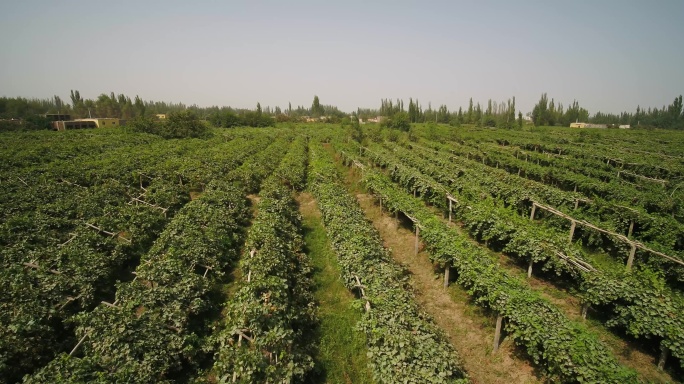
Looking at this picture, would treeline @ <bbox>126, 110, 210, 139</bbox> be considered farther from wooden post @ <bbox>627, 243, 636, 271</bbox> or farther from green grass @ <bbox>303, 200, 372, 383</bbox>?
wooden post @ <bbox>627, 243, 636, 271</bbox>

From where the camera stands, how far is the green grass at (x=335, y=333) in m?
8.88

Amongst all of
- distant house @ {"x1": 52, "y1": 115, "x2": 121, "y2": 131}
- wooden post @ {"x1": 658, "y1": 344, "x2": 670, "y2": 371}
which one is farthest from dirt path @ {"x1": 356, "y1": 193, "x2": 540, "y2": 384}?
distant house @ {"x1": 52, "y1": 115, "x2": 121, "y2": 131}

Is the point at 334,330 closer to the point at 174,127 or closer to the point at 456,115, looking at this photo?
the point at 174,127

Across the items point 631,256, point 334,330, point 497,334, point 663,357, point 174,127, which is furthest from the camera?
point 174,127

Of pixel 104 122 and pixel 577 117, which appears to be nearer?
pixel 104 122

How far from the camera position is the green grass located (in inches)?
349

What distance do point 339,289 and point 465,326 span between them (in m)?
4.87

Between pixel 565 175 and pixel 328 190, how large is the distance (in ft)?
57.5

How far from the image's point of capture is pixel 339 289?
1289 cm

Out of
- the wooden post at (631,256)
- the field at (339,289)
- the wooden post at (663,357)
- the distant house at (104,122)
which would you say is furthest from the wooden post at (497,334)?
the distant house at (104,122)

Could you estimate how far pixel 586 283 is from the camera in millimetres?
10008

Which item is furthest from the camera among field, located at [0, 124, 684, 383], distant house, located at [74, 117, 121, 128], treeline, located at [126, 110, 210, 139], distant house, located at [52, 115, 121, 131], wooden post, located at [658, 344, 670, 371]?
distant house, located at [74, 117, 121, 128]

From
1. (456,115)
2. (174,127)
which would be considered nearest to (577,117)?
(456,115)

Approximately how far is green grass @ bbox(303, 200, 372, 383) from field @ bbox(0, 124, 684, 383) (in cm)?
6
